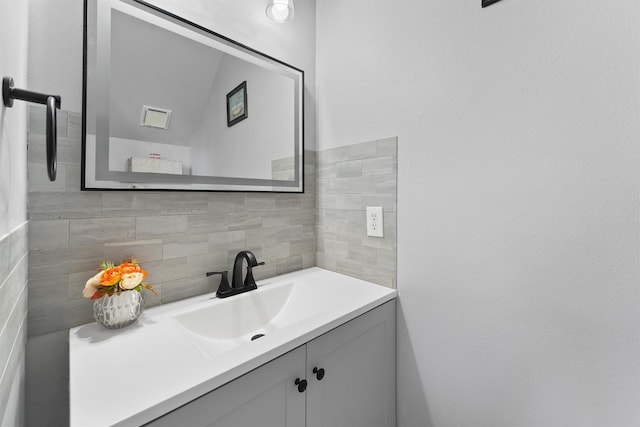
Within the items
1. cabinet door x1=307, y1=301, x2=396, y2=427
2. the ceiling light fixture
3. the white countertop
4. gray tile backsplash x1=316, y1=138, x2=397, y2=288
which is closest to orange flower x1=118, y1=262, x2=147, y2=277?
the white countertop

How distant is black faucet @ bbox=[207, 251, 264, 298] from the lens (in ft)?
3.59

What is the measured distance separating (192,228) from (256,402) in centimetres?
68

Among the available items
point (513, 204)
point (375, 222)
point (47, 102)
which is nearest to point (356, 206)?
point (375, 222)

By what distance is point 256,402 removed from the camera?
0.68 metres

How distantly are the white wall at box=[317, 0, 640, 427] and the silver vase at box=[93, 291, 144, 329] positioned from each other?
99cm

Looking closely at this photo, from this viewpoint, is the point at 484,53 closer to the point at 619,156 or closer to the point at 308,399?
the point at 619,156

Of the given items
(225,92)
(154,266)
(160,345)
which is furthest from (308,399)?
(225,92)

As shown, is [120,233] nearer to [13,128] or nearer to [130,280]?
[130,280]

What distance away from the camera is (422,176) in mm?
1070

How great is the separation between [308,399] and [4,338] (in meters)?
0.71

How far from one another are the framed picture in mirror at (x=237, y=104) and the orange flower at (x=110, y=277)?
2.32 ft

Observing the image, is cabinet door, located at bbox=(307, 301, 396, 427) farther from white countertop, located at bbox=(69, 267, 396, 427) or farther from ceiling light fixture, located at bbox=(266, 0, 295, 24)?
ceiling light fixture, located at bbox=(266, 0, 295, 24)

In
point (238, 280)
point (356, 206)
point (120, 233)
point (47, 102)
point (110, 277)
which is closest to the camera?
point (47, 102)

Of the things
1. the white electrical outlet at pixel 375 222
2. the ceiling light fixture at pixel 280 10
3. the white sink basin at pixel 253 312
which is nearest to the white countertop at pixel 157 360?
the white sink basin at pixel 253 312
